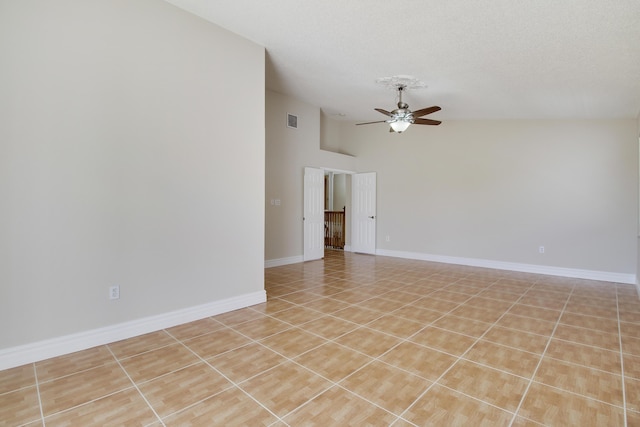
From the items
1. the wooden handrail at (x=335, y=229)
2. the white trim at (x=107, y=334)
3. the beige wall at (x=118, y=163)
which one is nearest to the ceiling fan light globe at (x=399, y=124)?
the beige wall at (x=118, y=163)

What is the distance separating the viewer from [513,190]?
6156mm

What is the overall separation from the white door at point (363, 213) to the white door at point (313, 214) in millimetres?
1292

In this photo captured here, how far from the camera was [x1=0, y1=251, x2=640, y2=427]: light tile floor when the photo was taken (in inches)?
75.4

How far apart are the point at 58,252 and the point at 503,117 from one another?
675 cm

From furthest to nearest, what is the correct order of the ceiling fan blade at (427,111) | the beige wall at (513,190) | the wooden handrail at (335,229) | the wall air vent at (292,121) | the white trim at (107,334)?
the wooden handrail at (335,229)
the wall air vent at (292,121)
the beige wall at (513,190)
the ceiling fan blade at (427,111)
the white trim at (107,334)

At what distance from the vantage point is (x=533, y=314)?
3762mm

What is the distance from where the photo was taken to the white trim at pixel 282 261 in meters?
6.29

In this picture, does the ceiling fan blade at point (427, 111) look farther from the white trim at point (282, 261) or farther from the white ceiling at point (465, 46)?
the white trim at point (282, 261)

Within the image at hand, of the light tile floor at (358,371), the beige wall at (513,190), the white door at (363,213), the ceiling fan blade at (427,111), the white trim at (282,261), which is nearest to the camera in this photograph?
the light tile floor at (358,371)

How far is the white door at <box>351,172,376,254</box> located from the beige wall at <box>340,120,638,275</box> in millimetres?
191

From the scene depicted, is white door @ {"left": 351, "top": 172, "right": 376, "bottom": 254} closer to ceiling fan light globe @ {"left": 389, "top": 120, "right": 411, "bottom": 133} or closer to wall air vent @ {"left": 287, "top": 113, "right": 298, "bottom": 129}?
wall air vent @ {"left": 287, "top": 113, "right": 298, "bottom": 129}

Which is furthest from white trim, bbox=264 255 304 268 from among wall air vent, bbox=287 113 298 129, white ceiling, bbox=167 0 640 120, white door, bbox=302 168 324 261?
white ceiling, bbox=167 0 640 120

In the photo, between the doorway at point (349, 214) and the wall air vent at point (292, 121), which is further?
the doorway at point (349, 214)

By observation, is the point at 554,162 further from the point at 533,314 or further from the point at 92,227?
the point at 92,227
